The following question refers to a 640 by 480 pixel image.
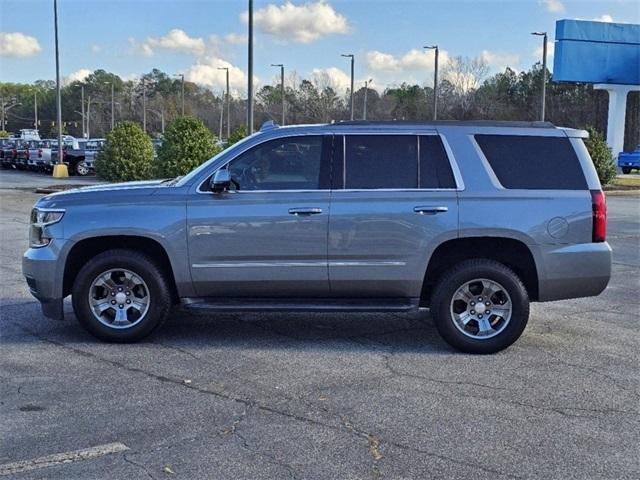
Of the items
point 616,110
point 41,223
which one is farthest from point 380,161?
point 616,110

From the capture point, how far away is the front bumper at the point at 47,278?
6535mm

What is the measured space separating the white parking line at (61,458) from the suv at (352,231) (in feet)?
7.44

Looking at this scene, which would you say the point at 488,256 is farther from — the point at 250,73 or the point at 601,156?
the point at 601,156

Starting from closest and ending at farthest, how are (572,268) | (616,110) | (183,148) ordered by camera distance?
(572,268) → (183,148) → (616,110)

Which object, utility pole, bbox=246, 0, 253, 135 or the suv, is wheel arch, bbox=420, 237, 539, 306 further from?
utility pole, bbox=246, 0, 253, 135

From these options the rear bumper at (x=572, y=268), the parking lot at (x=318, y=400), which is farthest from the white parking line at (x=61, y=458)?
the rear bumper at (x=572, y=268)

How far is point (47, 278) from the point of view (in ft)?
21.5

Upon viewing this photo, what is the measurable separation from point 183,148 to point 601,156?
1618 cm

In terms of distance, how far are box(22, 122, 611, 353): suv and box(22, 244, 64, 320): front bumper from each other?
0.5 inches

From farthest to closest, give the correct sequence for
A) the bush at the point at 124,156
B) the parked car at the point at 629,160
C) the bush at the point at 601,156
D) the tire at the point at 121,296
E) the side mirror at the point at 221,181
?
the parked car at the point at 629,160 → the bush at the point at 601,156 → the bush at the point at 124,156 → the tire at the point at 121,296 → the side mirror at the point at 221,181

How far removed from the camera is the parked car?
4216cm

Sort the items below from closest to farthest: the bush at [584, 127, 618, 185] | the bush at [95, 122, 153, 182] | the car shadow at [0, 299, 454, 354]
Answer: the car shadow at [0, 299, 454, 354] < the bush at [95, 122, 153, 182] < the bush at [584, 127, 618, 185]

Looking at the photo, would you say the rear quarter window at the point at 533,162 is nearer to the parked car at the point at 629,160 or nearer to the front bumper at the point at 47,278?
the front bumper at the point at 47,278

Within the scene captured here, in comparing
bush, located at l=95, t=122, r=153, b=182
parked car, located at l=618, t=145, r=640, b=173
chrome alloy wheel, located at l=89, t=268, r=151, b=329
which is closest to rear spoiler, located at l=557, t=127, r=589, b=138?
chrome alloy wheel, located at l=89, t=268, r=151, b=329
